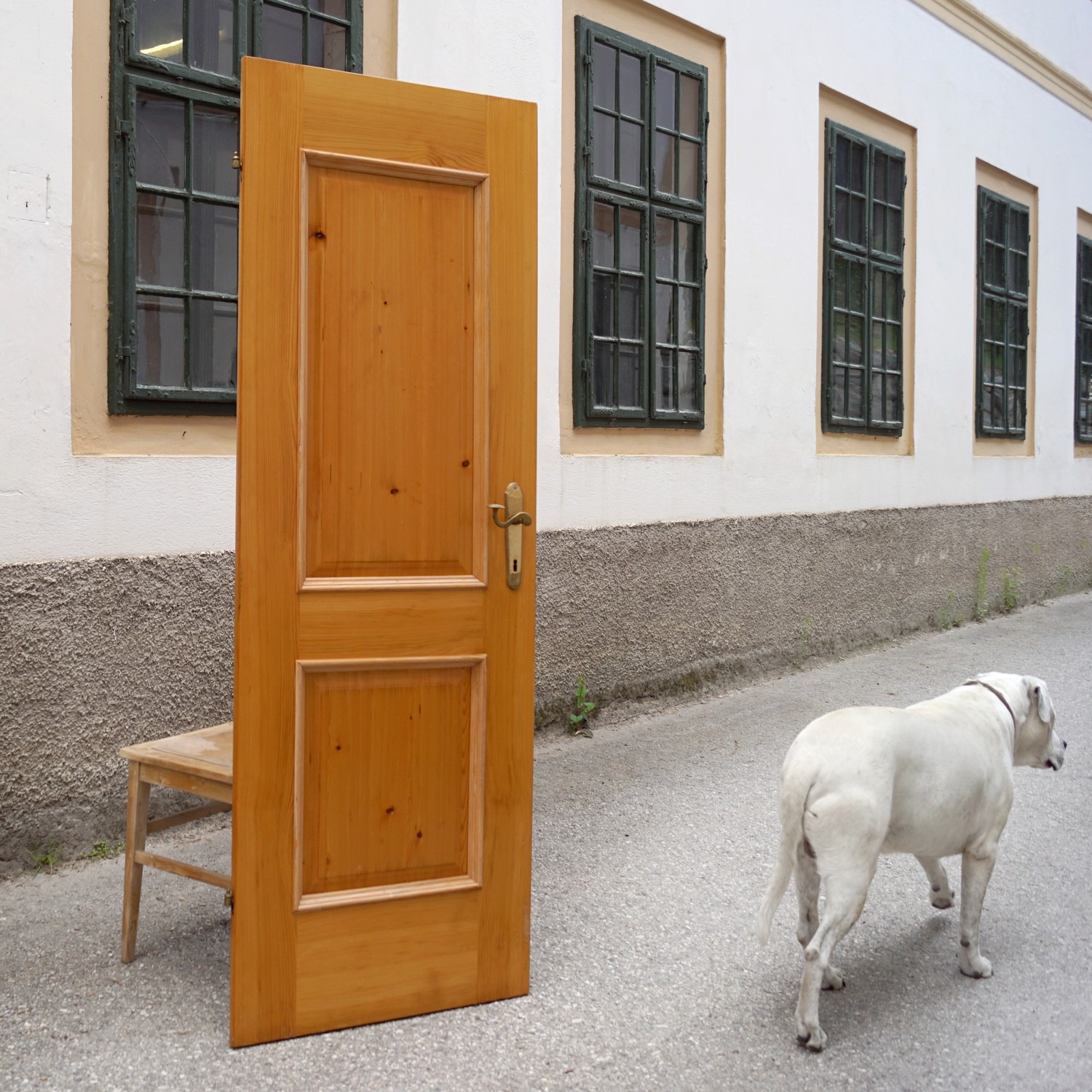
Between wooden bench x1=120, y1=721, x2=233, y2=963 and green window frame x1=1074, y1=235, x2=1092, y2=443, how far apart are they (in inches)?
450

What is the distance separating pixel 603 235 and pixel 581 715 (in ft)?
9.02

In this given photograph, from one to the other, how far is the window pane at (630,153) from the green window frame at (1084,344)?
7550mm

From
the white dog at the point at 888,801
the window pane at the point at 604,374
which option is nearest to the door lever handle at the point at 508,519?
the white dog at the point at 888,801

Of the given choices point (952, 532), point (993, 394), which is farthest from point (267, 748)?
point (993, 394)

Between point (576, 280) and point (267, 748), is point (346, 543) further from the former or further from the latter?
point (576, 280)

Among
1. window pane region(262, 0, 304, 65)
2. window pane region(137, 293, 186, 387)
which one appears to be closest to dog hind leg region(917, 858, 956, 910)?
window pane region(137, 293, 186, 387)

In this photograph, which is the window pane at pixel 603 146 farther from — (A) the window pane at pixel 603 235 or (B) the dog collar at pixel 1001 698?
(B) the dog collar at pixel 1001 698

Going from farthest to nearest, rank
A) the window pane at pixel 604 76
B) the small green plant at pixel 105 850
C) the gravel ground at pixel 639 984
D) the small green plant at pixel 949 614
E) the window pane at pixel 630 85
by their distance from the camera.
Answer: the small green plant at pixel 949 614 → the window pane at pixel 630 85 → the window pane at pixel 604 76 → the small green plant at pixel 105 850 → the gravel ground at pixel 639 984

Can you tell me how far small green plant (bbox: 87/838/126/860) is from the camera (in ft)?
14.6

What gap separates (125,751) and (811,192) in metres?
6.57

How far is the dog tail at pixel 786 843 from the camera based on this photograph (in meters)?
3.10

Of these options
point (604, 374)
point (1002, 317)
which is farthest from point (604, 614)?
point (1002, 317)

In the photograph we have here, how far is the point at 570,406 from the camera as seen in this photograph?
22.1ft

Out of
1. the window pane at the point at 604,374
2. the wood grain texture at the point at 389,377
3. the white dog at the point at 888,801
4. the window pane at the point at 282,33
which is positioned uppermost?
the window pane at the point at 282,33
